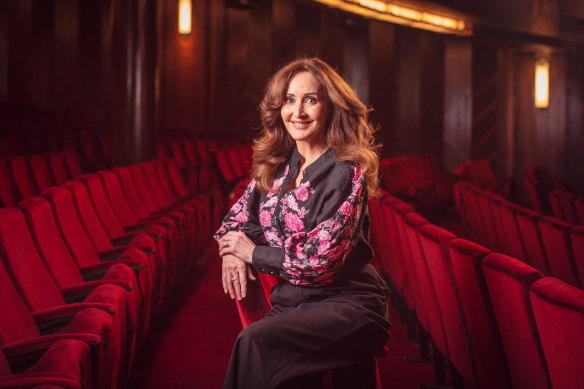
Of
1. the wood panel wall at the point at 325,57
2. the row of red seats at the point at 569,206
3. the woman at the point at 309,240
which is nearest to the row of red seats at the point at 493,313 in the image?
the woman at the point at 309,240

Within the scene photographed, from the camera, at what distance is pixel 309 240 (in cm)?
78

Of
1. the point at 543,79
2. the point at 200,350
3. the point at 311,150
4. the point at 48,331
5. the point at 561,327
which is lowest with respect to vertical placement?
the point at 200,350

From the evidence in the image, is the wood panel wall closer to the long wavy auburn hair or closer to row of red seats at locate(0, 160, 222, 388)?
row of red seats at locate(0, 160, 222, 388)

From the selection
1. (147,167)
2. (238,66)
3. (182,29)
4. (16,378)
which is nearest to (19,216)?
(16,378)

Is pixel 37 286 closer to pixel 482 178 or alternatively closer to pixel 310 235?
pixel 310 235

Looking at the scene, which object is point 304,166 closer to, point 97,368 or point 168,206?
point 97,368

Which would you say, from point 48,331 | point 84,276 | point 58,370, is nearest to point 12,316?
point 48,331

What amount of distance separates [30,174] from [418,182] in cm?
210

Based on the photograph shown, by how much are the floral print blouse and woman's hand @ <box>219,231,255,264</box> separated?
0.03 m

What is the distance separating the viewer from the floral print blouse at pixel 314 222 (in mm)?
773

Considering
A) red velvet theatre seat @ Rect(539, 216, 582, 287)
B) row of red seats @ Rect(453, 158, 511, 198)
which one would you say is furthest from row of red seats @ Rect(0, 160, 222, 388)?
row of red seats @ Rect(453, 158, 511, 198)

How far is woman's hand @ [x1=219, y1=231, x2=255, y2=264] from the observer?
2.83ft

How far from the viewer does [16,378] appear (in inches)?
23.2

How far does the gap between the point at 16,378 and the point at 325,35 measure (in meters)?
5.25
